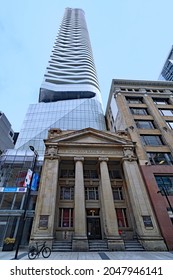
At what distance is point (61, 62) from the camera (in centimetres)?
6931

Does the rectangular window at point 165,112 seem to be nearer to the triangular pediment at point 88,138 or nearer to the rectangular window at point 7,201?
the triangular pediment at point 88,138

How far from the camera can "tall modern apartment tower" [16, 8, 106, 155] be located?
131 ft

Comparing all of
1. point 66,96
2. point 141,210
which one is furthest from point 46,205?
point 66,96

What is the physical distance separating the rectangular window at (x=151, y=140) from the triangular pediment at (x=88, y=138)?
2.91 m

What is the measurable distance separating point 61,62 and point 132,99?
52962mm

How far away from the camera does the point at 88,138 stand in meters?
22.6

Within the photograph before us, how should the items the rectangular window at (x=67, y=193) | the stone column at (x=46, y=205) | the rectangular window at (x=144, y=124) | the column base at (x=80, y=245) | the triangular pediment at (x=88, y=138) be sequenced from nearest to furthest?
the column base at (x=80, y=245)
the stone column at (x=46, y=205)
the rectangular window at (x=67, y=193)
the triangular pediment at (x=88, y=138)
the rectangular window at (x=144, y=124)

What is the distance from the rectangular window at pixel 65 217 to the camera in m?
17.0

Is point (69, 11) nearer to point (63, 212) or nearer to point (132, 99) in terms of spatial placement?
point (132, 99)

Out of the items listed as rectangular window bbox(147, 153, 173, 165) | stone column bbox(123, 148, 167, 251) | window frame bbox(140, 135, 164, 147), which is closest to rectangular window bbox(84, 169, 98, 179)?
stone column bbox(123, 148, 167, 251)

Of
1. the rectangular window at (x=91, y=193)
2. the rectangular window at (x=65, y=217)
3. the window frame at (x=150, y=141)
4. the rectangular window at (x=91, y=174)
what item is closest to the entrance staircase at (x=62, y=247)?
the rectangular window at (x=65, y=217)

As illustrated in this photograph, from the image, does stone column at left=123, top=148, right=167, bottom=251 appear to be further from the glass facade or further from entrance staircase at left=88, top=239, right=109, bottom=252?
the glass facade

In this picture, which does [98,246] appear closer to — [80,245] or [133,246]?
[80,245]
